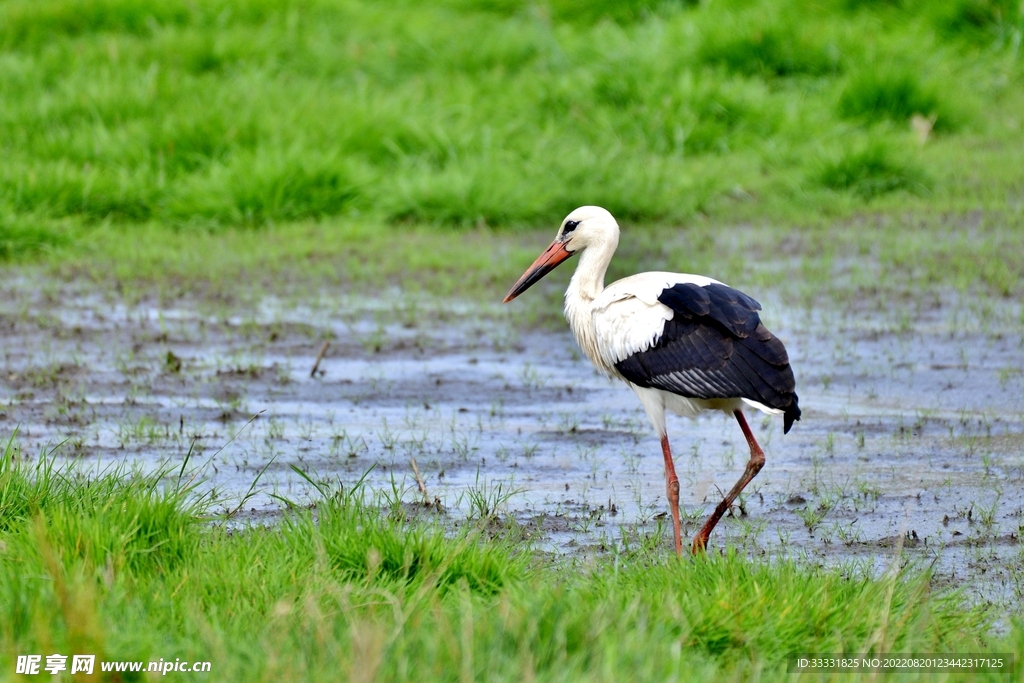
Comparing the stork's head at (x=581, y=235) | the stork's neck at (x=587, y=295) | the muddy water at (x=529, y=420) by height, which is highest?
the stork's head at (x=581, y=235)

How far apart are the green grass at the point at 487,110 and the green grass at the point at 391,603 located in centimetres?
617

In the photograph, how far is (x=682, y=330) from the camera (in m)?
4.54

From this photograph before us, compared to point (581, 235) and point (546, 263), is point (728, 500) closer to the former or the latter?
point (581, 235)

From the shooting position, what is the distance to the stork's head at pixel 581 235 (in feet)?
17.3

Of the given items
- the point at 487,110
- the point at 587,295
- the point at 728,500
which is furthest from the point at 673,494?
the point at 487,110

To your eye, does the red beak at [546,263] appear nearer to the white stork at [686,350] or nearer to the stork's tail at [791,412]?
the white stork at [686,350]

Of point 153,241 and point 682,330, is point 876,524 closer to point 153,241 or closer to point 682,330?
point 682,330

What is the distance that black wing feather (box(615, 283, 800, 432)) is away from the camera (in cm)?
429

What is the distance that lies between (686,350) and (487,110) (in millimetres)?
7721

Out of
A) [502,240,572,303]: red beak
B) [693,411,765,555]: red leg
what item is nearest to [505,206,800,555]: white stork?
[693,411,765,555]: red leg

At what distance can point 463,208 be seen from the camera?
10086 mm

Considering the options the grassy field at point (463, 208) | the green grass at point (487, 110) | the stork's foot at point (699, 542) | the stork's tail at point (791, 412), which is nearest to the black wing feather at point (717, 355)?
the stork's tail at point (791, 412)

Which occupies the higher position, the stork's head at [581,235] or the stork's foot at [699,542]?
the stork's head at [581,235]
